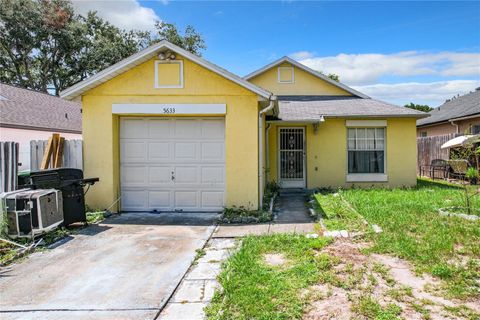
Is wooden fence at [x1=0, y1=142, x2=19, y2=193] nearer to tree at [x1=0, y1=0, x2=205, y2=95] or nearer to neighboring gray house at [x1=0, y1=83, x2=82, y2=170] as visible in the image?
neighboring gray house at [x1=0, y1=83, x2=82, y2=170]

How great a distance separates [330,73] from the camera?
37188 millimetres

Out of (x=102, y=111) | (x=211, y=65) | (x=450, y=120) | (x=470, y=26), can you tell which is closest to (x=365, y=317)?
(x=211, y=65)

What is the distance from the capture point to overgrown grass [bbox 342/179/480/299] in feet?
15.8

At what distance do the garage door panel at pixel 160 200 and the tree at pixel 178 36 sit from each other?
94.5ft

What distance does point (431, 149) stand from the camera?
62.8 feet

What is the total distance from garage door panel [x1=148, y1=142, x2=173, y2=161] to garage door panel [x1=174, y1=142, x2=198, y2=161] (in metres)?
0.19

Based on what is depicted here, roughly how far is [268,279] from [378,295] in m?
1.35

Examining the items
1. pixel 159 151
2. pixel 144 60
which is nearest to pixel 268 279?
pixel 159 151

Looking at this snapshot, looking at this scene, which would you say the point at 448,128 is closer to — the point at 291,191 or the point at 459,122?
the point at 459,122

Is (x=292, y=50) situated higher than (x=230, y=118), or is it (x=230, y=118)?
(x=292, y=50)

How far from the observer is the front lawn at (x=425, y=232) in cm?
486

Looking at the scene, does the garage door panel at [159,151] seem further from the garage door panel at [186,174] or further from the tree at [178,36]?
the tree at [178,36]

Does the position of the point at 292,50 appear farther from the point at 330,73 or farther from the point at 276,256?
the point at 330,73

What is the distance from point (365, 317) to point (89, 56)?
120 ft
